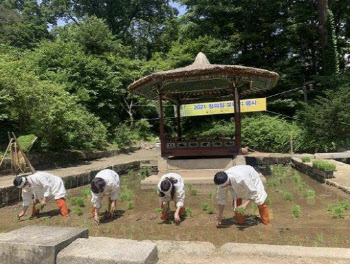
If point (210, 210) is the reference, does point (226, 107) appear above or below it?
above

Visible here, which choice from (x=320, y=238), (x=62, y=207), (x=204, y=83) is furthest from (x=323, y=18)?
(x=62, y=207)

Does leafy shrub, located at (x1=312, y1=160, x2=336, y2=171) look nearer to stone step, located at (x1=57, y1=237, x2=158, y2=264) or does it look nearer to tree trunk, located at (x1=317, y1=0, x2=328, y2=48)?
stone step, located at (x1=57, y1=237, x2=158, y2=264)

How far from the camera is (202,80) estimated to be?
13250 mm

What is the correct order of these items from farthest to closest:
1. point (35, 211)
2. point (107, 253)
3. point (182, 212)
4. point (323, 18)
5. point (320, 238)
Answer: point (323, 18), point (35, 211), point (182, 212), point (320, 238), point (107, 253)

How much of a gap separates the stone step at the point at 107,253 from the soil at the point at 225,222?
1.89 meters

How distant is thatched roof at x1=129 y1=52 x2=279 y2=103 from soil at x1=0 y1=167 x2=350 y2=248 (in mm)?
4603

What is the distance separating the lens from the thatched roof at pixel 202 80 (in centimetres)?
1184

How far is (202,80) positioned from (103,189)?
7.68 metres

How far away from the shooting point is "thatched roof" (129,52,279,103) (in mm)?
11844

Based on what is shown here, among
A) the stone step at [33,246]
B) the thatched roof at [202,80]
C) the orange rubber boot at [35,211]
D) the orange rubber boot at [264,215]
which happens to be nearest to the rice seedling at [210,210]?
the orange rubber boot at [264,215]

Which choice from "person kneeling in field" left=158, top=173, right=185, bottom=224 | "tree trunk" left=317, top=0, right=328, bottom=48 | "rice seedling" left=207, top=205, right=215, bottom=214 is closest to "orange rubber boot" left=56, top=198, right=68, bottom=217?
"person kneeling in field" left=158, top=173, right=185, bottom=224

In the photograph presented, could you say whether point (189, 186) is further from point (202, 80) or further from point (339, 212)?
point (339, 212)

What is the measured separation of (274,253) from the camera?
390 centimetres

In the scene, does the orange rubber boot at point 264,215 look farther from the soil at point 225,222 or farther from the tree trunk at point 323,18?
the tree trunk at point 323,18
